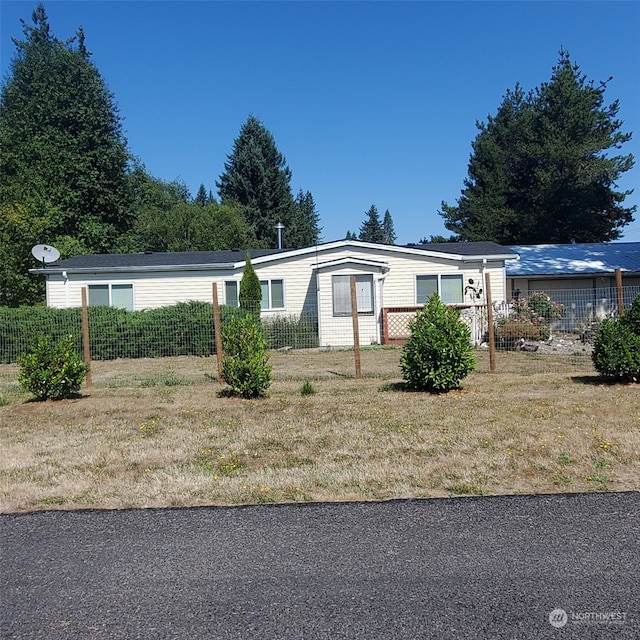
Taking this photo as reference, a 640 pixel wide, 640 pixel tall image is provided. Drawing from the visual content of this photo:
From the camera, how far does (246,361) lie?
8.30 m

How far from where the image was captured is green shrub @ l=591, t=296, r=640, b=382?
8578mm

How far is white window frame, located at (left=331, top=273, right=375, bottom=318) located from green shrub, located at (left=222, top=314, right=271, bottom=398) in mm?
8873

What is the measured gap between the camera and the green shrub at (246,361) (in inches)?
327

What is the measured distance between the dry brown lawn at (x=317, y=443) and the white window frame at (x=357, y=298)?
25.1 feet

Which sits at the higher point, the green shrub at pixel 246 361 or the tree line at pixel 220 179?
the tree line at pixel 220 179

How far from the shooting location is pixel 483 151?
4294cm

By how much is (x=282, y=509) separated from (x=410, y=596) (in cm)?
146

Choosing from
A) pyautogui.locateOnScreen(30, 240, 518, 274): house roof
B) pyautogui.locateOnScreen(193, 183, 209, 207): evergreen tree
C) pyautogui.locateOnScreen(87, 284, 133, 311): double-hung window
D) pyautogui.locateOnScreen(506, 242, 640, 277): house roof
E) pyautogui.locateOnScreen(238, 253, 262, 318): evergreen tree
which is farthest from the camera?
pyautogui.locateOnScreen(193, 183, 209, 207): evergreen tree

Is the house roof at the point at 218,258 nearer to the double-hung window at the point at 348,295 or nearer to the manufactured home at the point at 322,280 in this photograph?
the manufactured home at the point at 322,280

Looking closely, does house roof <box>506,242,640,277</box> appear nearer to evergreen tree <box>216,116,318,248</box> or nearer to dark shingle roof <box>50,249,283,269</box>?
dark shingle roof <box>50,249,283,269</box>

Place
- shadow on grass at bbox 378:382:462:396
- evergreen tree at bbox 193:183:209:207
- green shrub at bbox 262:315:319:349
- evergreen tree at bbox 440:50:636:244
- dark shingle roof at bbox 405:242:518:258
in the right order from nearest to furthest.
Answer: shadow on grass at bbox 378:382:462:396 → green shrub at bbox 262:315:319:349 → dark shingle roof at bbox 405:242:518:258 → evergreen tree at bbox 440:50:636:244 → evergreen tree at bbox 193:183:209:207

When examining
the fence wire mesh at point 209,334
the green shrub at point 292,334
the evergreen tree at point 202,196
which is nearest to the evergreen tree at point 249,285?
the green shrub at point 292,334

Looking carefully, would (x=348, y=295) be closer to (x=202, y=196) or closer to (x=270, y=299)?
(x=270, y=299)

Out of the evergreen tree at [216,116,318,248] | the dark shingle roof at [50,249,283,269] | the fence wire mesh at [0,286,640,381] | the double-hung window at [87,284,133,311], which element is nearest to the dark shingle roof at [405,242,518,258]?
the fence wire mesh at [0,286,640,381]
